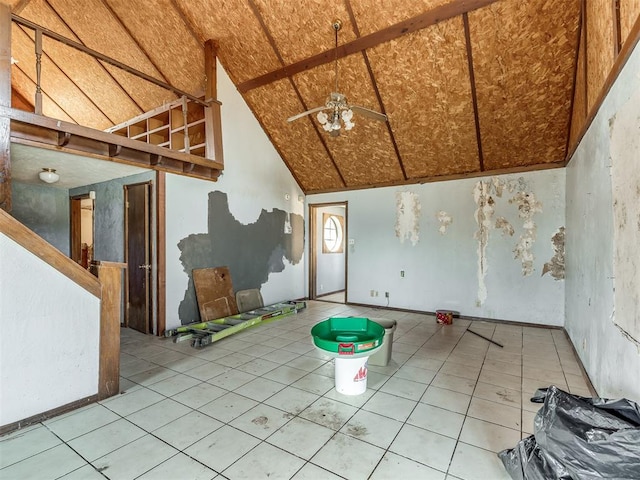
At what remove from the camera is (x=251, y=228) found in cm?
573

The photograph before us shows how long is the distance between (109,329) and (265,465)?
1744mm

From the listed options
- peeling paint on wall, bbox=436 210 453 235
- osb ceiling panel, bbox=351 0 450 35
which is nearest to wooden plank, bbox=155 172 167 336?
osb ceiling panel, bbox=351 0 450 35

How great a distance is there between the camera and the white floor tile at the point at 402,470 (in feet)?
5.65

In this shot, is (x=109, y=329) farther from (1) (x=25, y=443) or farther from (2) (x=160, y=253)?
(2) (x=160, y=253)

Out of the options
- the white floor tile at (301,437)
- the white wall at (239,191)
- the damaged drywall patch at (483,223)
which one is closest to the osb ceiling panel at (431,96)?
the damaged drywall patch at (483,223)

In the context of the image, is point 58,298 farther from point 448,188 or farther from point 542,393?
point 448,188

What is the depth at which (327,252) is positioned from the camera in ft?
25.8

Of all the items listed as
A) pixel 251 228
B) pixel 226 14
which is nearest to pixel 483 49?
pixel 226 14

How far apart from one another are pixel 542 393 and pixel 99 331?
3.17 meters

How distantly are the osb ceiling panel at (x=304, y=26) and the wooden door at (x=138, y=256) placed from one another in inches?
110

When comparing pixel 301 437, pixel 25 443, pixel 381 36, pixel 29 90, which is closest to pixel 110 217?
pixel 25 443

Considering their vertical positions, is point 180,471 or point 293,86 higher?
point 293,86

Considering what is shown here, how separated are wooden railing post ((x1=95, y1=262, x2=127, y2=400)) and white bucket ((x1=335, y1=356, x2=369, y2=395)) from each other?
1.91 metres

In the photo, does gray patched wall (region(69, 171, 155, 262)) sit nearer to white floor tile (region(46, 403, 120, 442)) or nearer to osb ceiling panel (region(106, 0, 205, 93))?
osb ceiling panel (region(106, 0, 205, 93))
